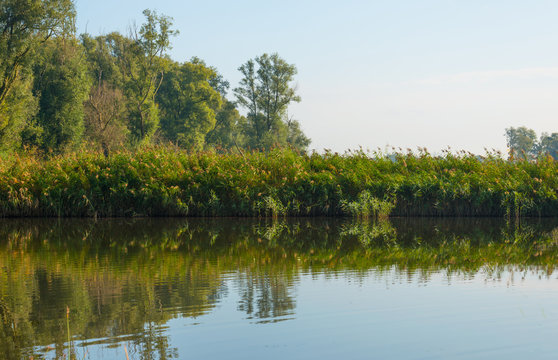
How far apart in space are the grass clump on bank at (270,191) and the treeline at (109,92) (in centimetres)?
697

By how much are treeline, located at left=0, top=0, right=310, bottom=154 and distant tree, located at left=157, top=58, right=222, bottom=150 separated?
11cm

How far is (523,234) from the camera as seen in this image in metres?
13.3

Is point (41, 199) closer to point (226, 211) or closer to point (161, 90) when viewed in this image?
point (226, 211)

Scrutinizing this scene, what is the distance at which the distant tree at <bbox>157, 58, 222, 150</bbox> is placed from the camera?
211 feet

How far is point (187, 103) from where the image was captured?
214ft

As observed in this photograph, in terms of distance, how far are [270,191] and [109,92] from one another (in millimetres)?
41399

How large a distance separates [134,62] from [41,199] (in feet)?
133

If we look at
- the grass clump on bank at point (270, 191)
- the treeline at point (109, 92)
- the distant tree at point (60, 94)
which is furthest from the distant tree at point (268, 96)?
the grass clump on bank at point (270, 191)

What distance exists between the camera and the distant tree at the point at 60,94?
45.4 meters

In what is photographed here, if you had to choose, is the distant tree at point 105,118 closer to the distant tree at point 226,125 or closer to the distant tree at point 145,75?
the distant tree at point 145,75

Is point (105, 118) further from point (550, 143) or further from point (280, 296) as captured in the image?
point (550, 143)

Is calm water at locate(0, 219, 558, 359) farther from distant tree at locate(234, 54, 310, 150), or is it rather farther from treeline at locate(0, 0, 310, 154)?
distant tree at locate(234, 54, 310, 150)

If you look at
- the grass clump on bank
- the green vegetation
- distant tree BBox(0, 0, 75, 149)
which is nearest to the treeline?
distant tree BBox(0, 0, 75, 149)

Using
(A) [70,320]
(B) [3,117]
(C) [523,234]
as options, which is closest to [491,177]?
(C) [523,234]
